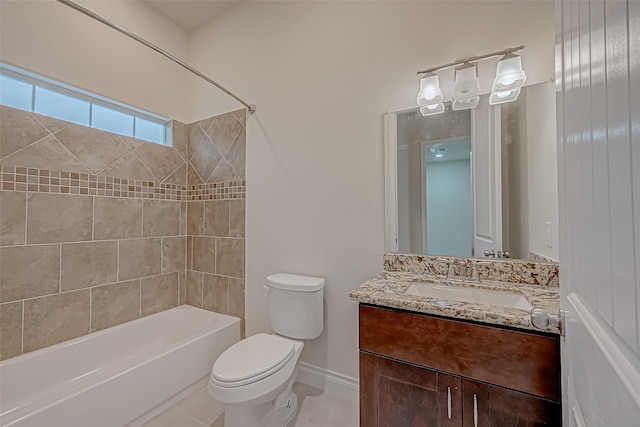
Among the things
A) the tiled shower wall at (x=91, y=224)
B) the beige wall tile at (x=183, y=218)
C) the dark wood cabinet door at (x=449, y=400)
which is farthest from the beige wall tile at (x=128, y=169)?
the dark wood cabinet door at (x=449, y=400)

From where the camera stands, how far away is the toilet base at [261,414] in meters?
1.40

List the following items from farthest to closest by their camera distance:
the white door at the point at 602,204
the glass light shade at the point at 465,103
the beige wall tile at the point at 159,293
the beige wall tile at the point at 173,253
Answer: the beige wall tile at the point at 173,253 < the beige wall tile at the point at 159,293 < the glass light shade at the point at 465,103 < the white door at the point at 602,204

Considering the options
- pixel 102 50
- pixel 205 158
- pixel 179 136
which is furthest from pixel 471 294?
pixel 102 50

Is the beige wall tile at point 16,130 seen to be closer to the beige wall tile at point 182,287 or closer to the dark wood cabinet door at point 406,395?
the beige wall tile at point 182,287

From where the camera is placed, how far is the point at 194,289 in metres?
2.51

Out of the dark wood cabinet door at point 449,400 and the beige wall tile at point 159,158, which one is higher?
the beige wall tile at point 159,158

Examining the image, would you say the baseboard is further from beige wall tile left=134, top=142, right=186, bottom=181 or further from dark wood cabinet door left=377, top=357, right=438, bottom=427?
beige wall tile left=134, top=142, right=186, bottom=181

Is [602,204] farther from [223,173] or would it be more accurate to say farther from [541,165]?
[223,173]

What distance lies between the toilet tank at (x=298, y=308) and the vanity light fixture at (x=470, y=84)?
1.28 m

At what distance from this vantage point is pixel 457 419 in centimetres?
103

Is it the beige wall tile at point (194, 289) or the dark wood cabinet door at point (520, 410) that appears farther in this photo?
the beige wall tile at point (194, 289)

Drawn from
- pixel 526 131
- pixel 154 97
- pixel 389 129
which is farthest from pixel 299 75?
pixel 526 131

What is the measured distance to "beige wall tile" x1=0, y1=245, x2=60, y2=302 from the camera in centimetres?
156

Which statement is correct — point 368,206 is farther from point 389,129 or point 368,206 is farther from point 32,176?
point 32,176
